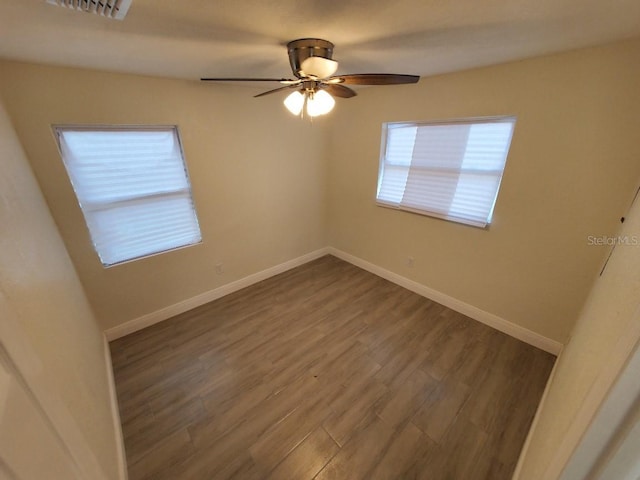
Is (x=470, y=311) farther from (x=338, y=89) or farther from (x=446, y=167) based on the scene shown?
(x=338, y=89)

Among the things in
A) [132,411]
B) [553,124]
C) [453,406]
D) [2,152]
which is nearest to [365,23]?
[553,124]

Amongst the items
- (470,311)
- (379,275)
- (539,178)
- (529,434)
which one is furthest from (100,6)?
(470,311)

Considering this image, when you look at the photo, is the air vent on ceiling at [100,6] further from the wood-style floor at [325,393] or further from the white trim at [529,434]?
the white trim at [529,434]

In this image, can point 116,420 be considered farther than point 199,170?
No

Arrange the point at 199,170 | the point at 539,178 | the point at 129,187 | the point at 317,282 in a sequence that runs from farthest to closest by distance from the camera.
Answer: the point at 317,282
the point at 199,170
the point at 129,187
the point at 539,178

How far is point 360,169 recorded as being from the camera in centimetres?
308

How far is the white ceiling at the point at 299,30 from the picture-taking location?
3.33 ft

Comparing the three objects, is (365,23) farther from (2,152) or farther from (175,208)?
(175,208)

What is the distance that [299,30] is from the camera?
4.06 feet

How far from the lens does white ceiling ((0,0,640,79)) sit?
101 cm

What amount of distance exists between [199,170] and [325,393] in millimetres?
2206

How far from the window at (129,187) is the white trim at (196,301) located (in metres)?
0.60

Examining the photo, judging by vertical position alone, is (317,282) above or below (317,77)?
below

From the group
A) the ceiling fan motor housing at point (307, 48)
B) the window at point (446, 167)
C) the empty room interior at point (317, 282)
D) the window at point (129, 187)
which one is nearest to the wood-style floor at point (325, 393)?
the empty room interior at point (317, 282)
